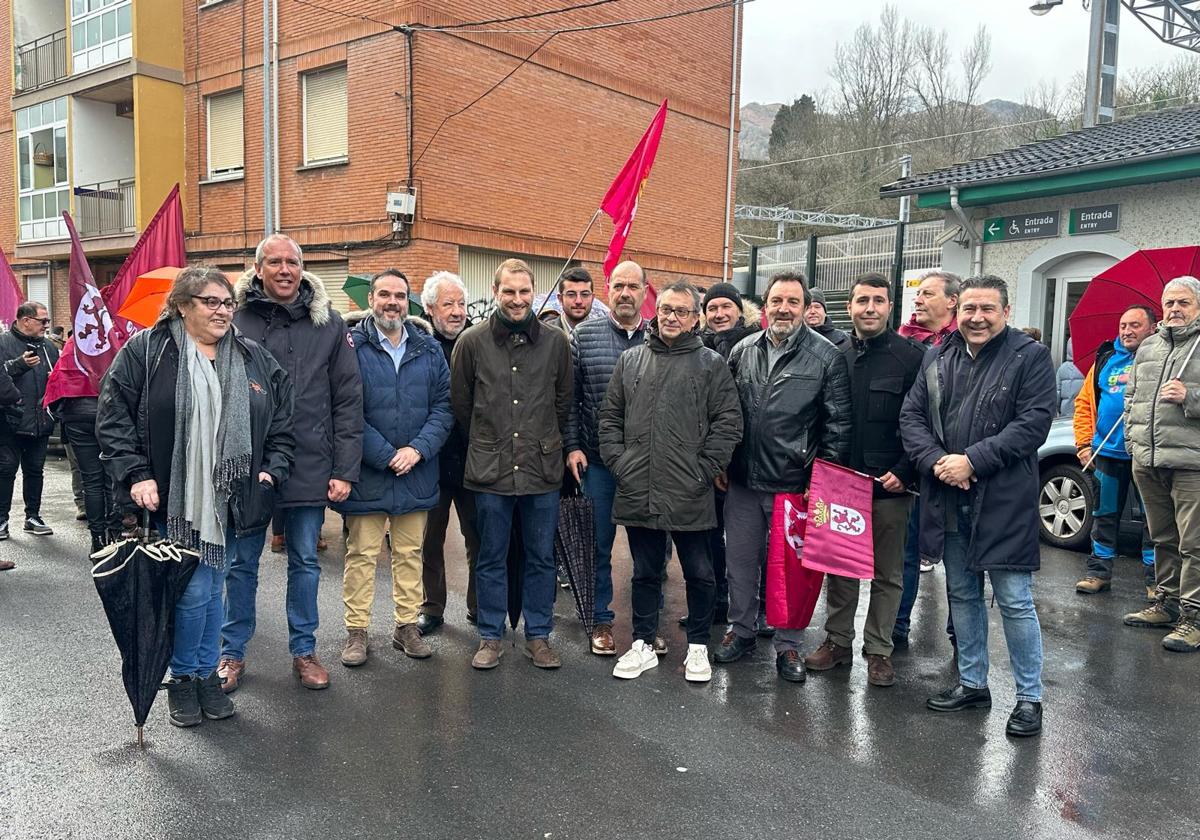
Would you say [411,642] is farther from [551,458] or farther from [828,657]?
[828,657]

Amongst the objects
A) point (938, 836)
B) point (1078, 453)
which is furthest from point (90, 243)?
point (938, 836)

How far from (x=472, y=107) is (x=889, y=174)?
91.0ft

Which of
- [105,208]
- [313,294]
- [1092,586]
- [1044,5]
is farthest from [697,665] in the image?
[105,208]

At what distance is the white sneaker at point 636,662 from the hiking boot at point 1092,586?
3.44 m

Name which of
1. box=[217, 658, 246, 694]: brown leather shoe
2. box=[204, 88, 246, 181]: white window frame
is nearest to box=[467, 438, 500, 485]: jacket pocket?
box=[217, 658, 246, 694]: brown leather shoe

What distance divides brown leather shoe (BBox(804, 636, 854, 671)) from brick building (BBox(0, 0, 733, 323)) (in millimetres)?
11778

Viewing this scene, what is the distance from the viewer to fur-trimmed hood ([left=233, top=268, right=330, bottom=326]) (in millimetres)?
4661

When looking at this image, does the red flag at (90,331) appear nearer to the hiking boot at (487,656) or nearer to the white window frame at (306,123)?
the hiking boot at (487,656)

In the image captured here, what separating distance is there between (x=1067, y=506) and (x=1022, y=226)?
597 centimetres

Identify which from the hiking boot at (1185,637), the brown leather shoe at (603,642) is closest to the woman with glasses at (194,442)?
the brown leather shoe at (603,642)

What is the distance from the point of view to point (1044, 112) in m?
38.4

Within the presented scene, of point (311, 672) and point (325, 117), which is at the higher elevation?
point (325, 117)

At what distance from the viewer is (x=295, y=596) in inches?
189

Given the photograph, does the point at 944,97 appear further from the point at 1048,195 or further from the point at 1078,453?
the point at 1078,453
